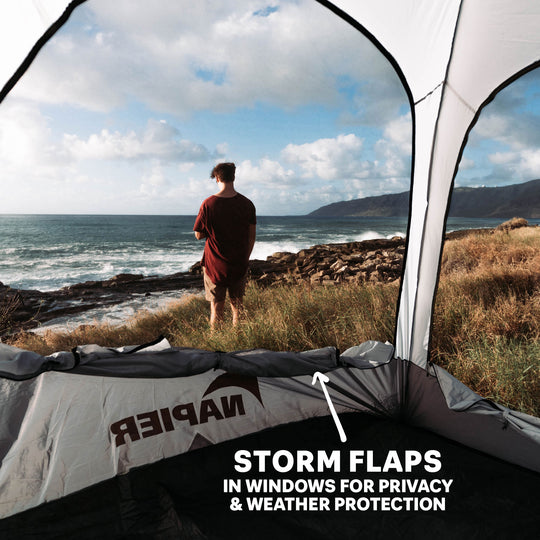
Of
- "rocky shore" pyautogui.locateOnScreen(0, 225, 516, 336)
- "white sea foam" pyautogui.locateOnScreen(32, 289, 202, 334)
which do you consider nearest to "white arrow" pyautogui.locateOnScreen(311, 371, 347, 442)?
"rocky shore" pyautogui.locateOnScreen(0, 225, 516, 336)

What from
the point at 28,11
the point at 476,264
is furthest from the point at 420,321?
the point at 476,264

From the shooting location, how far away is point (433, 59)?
1.58 meters

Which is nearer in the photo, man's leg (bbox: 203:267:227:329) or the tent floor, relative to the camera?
the tent floor

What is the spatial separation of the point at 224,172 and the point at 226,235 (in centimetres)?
44

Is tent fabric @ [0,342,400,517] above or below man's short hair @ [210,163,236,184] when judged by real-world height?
below

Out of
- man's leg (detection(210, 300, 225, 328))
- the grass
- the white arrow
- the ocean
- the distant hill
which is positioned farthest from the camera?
the distant hill

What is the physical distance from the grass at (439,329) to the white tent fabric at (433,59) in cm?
56

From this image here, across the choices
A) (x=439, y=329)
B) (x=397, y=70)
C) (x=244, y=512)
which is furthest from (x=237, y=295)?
(x=397, y=70)

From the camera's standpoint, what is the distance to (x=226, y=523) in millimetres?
1397

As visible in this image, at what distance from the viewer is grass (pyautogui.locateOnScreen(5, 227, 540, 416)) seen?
2.08 metres

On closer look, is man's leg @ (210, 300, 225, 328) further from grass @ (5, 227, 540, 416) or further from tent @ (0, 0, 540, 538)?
tent @ (0, 0, 540, 538)

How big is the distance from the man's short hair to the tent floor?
1670mm

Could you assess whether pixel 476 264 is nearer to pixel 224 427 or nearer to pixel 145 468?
pixel 224 427

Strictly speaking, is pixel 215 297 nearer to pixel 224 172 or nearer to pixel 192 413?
pixel 224 172
